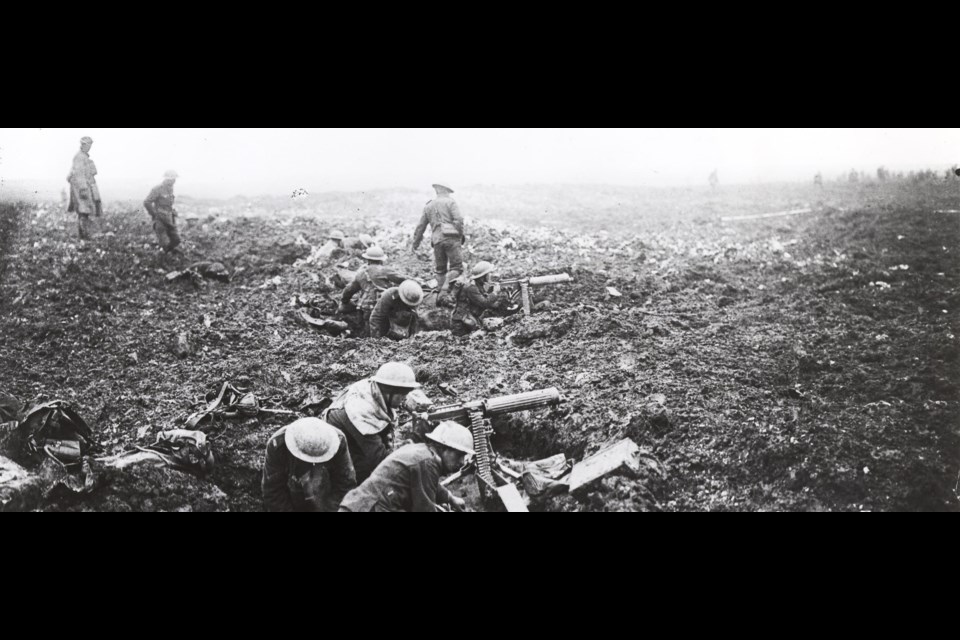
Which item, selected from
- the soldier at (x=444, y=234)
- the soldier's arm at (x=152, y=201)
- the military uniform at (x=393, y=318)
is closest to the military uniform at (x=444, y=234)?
the soldier at (x=444, y=234)

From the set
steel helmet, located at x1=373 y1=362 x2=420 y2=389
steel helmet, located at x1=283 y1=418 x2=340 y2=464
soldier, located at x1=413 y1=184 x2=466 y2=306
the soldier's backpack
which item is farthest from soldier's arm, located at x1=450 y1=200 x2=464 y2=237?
the soldier's backpack

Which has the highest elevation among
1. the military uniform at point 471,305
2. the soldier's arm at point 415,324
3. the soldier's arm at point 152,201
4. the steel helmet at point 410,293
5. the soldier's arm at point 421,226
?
the soldier's arm at point 152,201

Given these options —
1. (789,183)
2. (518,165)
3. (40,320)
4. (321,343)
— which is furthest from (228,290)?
(789,183)

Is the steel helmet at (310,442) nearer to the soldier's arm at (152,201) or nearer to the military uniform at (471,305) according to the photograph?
the military uniform at (471,305)

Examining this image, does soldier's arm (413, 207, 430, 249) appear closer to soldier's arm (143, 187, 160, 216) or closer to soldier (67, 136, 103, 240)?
soldier's arm (143, 187, 160, 216)

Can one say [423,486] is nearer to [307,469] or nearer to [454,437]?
[454,437]
